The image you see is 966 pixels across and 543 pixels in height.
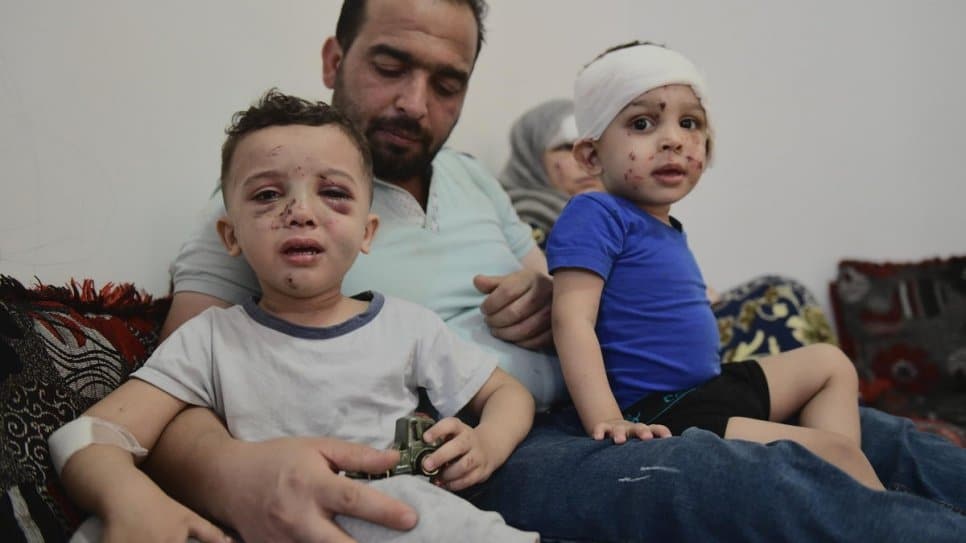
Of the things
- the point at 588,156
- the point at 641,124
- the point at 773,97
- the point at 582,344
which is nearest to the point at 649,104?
the point at 641,124

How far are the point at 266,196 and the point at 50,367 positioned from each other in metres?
0.31

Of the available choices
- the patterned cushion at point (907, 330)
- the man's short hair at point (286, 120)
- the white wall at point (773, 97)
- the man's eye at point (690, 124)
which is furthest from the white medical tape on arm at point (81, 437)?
the patterned cushion at point (907, 330)

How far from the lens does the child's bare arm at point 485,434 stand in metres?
0.89

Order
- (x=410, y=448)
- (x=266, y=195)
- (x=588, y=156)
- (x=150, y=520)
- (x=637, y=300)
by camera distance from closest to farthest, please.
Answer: (x=150, y=520)
(x=410, y=448)
(x=266, y=195)
(x=637, y=300)
(x=588, y=156)

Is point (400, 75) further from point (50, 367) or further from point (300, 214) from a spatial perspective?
point (50, 367)

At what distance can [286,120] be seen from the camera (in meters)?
1.02

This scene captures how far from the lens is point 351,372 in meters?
0.96

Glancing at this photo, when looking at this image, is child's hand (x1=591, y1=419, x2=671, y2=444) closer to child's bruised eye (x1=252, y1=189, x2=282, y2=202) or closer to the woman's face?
child's bruised eye (x1=252, y1=189, x2=282, y2=202)

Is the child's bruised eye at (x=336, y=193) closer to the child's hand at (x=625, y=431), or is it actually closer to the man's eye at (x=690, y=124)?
the child's hand at (x=625, y=431)

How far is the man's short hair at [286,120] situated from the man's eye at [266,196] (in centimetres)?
8

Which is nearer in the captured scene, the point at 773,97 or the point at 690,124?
the point at 690,124

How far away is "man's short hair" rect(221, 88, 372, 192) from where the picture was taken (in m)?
1.02

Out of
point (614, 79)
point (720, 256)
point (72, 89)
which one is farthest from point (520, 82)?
point (72, 89)

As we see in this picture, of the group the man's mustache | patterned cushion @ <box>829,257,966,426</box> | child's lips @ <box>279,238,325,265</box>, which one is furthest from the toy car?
patterned cushion @ <box>829,257,966,426</box>
